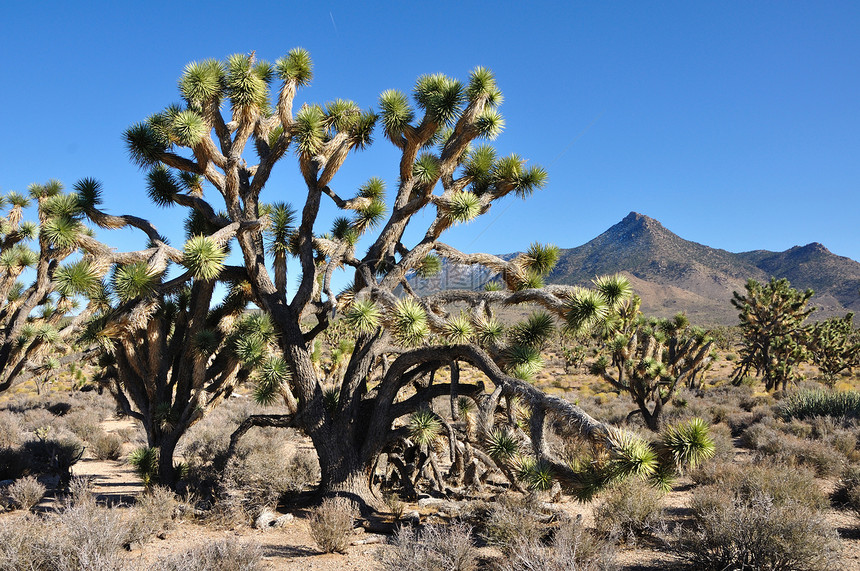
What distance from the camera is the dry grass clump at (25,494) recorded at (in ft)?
25.9

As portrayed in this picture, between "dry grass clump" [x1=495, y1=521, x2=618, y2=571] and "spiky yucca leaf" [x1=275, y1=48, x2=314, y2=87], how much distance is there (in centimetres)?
725

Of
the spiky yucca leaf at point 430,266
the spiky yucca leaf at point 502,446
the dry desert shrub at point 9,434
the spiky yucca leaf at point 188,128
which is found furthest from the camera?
the dry desert shrub at point 9,434

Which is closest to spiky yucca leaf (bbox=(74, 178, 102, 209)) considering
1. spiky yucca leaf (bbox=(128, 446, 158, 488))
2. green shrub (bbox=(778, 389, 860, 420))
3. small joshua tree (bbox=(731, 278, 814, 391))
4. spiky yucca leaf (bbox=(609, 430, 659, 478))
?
spiky yucca leaf (bbox=(128, 446, 158, 488))

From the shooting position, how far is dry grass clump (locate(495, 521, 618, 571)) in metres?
4.28

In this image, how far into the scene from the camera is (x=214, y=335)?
797 cm

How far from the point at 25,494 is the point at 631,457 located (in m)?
8.86

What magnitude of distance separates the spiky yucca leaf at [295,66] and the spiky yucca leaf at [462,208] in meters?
3.26

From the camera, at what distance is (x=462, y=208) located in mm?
7285

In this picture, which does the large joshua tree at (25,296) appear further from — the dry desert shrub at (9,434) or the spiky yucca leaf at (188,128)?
the spiky yucca leaf at (188,128)

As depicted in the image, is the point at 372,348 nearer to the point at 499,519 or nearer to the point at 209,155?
the point at 499,519

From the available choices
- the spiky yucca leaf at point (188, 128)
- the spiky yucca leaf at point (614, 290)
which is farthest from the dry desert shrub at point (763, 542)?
the spiky yucca leaf at point (188, 128)

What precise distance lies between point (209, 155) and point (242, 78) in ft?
4.07

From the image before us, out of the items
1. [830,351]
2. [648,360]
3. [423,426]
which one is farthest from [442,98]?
[830,351]

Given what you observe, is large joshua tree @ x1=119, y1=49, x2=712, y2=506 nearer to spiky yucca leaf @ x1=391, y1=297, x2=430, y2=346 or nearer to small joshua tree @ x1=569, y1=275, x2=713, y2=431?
spiky yucca leaf @ x1=391, y1=297, x2=430, y2=346
